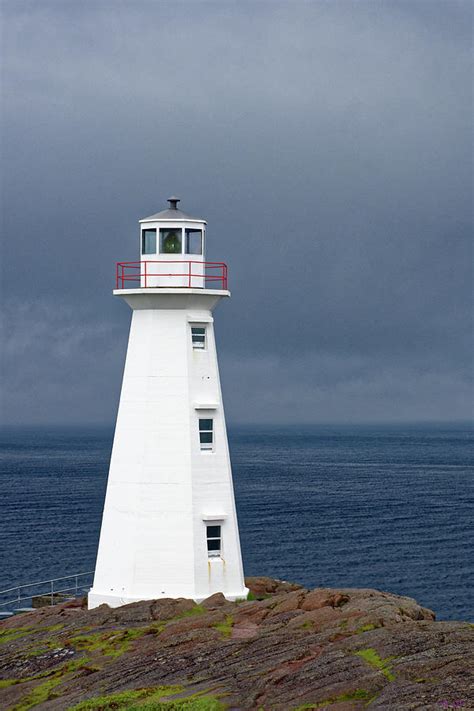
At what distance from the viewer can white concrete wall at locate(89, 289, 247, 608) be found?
3597 centimetres

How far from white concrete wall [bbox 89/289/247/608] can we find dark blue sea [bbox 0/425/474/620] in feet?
88.2

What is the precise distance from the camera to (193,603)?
35.3 m

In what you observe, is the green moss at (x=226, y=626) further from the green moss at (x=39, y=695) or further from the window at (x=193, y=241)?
the window at (x=193, y=241)

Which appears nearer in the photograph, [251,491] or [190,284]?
[190,284]

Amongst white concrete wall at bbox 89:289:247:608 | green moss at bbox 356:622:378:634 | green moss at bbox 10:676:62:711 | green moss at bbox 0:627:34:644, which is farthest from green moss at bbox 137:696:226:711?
green moss at bbox 0:627:34:644

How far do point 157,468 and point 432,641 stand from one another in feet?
40.4

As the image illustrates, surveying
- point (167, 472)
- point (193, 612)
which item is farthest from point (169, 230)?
point (193, 612)

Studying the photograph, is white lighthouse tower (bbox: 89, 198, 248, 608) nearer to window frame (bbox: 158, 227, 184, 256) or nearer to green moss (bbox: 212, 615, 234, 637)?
window frame (bbox: 158, 227, 184, 256)

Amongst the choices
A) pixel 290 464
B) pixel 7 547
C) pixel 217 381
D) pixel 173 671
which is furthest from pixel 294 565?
pixel 290 464

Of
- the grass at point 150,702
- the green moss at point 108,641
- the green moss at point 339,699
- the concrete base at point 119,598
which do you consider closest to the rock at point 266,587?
the concrete base at point 119,598

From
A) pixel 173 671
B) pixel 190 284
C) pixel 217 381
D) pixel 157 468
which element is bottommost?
pixel 173 671

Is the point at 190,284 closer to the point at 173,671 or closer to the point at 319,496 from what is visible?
the point at 173,671

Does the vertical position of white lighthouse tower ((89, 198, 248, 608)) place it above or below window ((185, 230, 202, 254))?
below

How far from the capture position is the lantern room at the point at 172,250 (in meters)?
37.2
